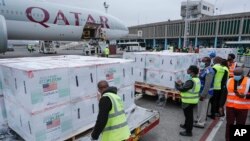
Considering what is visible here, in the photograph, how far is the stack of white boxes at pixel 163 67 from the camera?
22.5 ft

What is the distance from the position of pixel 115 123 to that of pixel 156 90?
15.3 feet

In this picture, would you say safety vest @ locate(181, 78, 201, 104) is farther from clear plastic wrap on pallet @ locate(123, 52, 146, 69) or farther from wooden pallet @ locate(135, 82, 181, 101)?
clear plastic wrap on pallet @ locate(123, 52, 146, 69)

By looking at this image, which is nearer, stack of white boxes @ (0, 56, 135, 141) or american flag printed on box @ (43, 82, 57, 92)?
stack of white boxes @ (0, 56, 135, 141)

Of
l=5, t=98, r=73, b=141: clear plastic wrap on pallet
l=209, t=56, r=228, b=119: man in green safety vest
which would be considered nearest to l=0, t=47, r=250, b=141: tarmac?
l=209, t=56, r=228, b=119: man in green safety vest

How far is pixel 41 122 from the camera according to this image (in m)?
2.85

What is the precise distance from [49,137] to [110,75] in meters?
1.78

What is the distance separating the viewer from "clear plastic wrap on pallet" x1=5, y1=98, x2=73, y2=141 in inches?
110

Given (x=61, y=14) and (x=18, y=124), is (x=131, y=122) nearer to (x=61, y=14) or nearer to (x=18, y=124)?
(x=18, y=124)

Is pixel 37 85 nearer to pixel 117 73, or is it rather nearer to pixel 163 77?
Answer: pixel 117 73

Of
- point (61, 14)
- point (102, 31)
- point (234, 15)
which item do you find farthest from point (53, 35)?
point (234, 15)

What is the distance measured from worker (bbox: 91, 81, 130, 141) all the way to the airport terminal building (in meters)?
47.3

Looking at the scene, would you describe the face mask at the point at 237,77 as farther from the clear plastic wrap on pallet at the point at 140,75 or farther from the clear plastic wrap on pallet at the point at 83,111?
the clear plastic wrap on pallet at the point at 140,75

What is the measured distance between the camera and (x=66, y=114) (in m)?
3.23

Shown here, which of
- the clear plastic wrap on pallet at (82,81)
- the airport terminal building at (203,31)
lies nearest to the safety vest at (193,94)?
the clear plastic wrap on pallet at (82,81)
